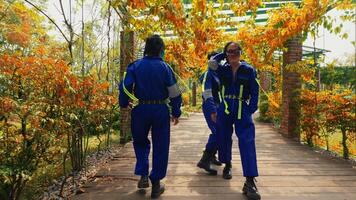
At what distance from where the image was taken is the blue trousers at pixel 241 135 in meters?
3.64

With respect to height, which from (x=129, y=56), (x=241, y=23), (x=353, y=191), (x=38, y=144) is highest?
(x=241, y=23)

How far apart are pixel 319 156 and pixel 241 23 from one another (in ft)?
15.6

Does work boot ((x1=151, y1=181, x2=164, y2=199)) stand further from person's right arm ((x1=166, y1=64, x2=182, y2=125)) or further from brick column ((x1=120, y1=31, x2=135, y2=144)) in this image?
brick column ((x1=120, y1=31, x2=135, y2=144))

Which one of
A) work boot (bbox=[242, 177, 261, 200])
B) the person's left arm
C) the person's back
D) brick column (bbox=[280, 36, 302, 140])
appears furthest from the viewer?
brick column (bbox=[280, 36, 302, 140])

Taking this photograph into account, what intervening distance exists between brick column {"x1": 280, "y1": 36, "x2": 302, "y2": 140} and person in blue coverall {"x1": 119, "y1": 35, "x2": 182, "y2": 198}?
489cm

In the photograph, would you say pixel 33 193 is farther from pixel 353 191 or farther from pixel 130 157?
pixel 353 191

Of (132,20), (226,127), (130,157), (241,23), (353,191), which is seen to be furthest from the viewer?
(241,23)

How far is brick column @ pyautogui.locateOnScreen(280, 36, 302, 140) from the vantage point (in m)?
7.95

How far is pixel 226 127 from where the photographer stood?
13.3 feet

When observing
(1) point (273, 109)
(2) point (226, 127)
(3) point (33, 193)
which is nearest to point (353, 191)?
(2) point (226, 127)

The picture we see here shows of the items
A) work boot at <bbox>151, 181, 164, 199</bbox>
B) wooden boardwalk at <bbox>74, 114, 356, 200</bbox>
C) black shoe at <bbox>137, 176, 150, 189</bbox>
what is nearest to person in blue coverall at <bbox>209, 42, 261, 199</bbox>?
wooden boardwalk at <bbox>74, 114, 356, 200</bbox>

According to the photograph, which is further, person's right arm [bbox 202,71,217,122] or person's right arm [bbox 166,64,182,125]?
person's right arm [bbox 202,71,217,122]

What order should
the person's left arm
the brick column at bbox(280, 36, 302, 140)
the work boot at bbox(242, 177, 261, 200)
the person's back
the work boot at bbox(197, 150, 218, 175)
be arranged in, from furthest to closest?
1. the brick column at bbox(280, 36, 302, 140)
2. the work boot at bbox(197, 150, 218, 175)
3. the person's left arm
4. the person's back
5. the work boot at bbox(242, 177, 261, 200)

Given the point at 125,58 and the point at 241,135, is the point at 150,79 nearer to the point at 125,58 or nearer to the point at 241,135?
the point at 241,135
